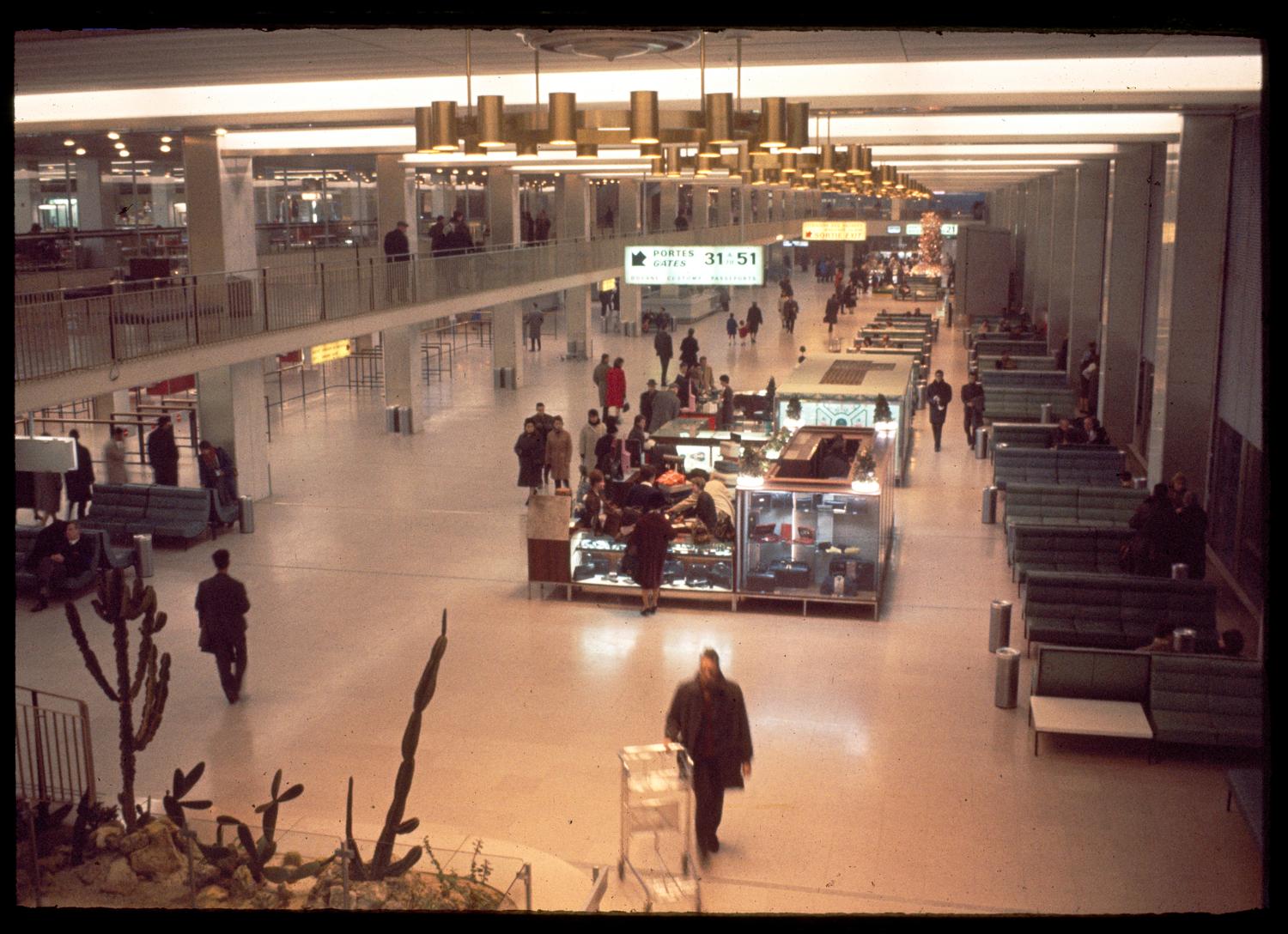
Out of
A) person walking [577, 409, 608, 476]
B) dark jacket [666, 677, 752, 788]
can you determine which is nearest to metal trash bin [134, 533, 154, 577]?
person walking [577, 409, 608, 476]

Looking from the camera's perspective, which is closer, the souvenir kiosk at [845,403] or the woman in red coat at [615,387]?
the souvenir kiosk at [845,403]

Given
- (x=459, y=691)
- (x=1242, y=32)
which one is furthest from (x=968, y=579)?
(x=1242, y=32)

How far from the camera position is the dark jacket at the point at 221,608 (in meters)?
10.8

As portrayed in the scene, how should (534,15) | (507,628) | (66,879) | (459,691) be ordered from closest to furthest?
1. (534,15)
2. (66,879)
3. (459,691)
4. (507,628)

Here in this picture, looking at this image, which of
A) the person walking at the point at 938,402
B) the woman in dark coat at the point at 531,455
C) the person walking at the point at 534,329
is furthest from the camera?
the person walking at the point at 534,329

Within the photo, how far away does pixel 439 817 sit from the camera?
29.0 feet

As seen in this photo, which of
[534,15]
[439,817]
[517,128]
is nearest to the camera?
[534,15]

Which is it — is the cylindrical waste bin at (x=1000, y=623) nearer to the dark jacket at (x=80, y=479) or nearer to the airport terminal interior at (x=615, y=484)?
the airport terminal interior at (x=615, y=484)

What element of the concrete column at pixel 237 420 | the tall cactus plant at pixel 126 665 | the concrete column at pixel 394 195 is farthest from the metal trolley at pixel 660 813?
the concrete column at pixel 394 195

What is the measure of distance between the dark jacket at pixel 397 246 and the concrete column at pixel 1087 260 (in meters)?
14.9

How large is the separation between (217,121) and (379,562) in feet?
17.8

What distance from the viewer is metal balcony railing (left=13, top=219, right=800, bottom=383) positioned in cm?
1361

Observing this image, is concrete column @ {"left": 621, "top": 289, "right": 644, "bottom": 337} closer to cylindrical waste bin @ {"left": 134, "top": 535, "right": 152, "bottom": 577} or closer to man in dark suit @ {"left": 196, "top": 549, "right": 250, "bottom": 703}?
cylindrical waste bin @ {"left": 134, "top": 535, "right": 152, "bottom": 577}

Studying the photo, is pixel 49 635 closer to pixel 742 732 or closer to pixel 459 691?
pixel 459 691
